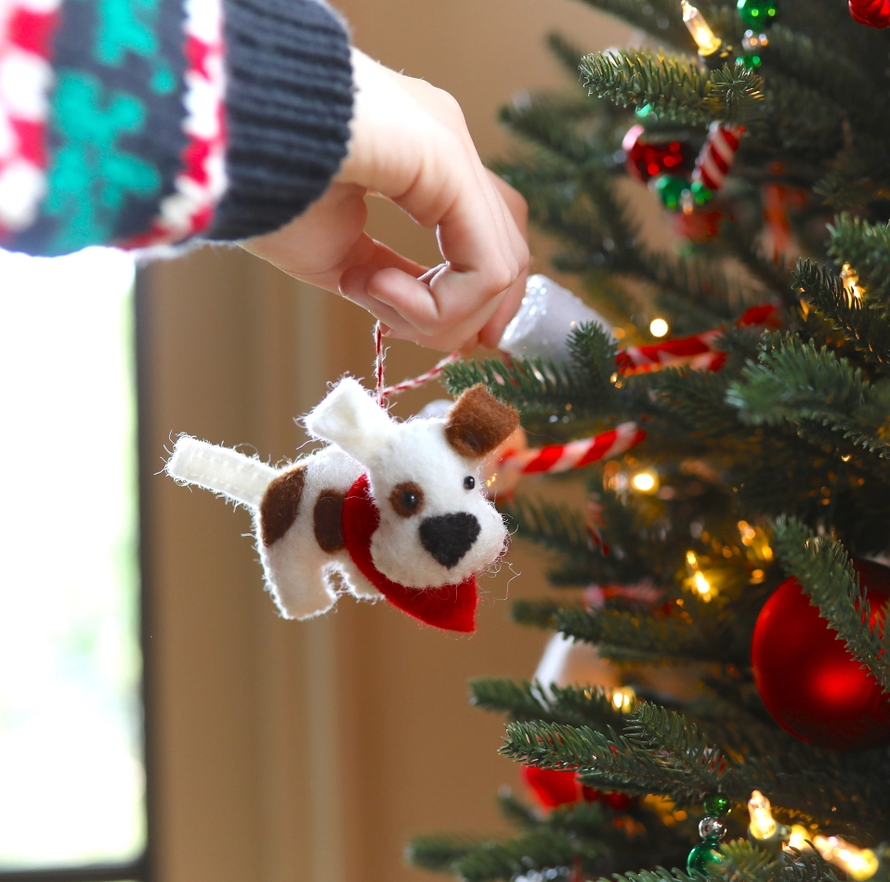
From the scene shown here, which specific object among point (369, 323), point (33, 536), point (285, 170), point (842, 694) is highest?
point (285, 170)

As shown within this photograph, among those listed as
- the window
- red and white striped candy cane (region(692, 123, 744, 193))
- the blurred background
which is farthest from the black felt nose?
the window

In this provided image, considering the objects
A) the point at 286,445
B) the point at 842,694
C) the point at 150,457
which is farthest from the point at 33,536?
the point at 842,694

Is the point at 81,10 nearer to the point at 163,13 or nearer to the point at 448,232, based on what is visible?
the point at 163,13

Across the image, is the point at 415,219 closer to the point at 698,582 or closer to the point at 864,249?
the point at 864,249

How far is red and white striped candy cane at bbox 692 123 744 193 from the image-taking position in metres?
0.51

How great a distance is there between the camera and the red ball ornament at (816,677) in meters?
0.38

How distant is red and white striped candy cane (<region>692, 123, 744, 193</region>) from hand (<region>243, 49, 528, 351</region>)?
0.61 ft

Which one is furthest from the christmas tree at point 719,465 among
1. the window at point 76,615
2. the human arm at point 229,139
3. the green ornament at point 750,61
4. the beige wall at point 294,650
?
the window at point 76,615

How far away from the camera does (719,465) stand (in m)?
0.66

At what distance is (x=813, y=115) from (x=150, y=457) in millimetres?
899

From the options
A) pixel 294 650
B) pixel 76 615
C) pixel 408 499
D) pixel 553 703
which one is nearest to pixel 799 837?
pixel 553 703

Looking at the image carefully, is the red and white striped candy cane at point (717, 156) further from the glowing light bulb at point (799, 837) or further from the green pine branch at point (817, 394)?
the glowing light bulb at point (799, 837)

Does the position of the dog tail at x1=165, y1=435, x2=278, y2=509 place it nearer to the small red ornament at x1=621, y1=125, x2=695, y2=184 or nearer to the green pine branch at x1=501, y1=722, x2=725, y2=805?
the green pine branch at x1=501, y1=722, x2=725, y2=805

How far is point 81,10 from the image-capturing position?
258 mm
